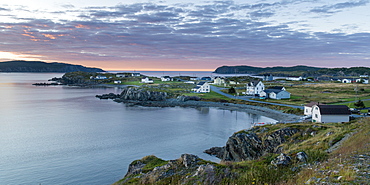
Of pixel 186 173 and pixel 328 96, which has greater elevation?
pixel 328 96

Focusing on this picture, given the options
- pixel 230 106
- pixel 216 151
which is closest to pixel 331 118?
pixel 216 151

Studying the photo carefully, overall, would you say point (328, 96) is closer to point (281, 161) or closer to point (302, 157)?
point (302, 157)

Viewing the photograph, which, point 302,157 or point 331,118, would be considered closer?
point 302,157

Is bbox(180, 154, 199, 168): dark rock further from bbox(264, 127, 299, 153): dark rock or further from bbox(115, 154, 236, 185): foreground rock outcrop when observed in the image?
bbox(264, 127, 299, 153): dark rock

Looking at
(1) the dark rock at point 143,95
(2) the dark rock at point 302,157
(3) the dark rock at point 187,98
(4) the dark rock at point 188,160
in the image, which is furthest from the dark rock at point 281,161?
(1) the dark rock at point 143,95

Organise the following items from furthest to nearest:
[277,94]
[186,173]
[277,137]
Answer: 1. [277,94]
2. [277,137]
3. [186,173]

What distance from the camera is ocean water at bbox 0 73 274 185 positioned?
81.7 ft

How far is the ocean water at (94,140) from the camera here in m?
24.9

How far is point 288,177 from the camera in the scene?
10.4 m

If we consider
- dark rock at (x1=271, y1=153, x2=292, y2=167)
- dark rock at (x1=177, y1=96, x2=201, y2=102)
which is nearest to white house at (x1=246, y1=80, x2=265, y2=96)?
dark rock at (x1=177, y1=96, x2=201, y2=102)

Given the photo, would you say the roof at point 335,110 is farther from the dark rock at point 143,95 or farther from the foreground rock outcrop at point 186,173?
the dark rock at point 143,95

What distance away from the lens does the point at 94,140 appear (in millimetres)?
36281

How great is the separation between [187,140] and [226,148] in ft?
30.5

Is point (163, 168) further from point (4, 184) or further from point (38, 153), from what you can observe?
point (38, 153)
